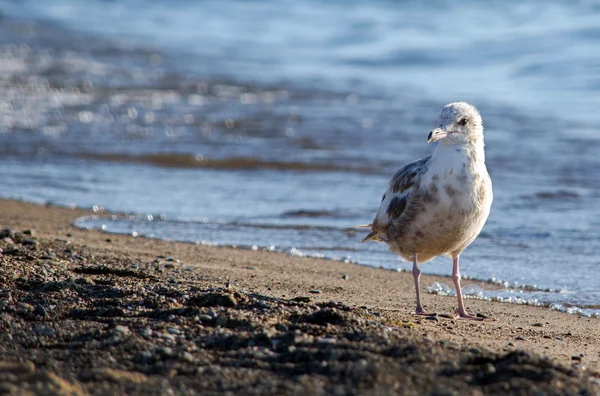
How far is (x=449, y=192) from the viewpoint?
5773 millimetres

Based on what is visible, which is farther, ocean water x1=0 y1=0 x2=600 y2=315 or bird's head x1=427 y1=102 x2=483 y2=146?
ocean water x1=0 y1=0 x2=600 y2=315

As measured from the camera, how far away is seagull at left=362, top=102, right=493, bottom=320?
5.77 m

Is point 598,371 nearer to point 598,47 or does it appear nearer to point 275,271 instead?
point 275,271

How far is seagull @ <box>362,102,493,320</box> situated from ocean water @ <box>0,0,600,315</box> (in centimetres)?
90

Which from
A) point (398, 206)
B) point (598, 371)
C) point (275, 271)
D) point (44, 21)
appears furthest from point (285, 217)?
point (44, 21)

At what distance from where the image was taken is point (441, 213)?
5.82 m

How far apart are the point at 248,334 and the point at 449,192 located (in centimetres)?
177

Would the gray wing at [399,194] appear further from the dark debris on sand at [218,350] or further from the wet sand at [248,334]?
the dark debris on sand at [218,350]

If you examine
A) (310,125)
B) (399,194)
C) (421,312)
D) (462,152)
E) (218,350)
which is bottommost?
(218,350)

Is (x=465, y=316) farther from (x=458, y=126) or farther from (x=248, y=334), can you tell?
(x=248, y=334)

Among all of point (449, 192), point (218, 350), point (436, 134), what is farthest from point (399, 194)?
point (218, 350)

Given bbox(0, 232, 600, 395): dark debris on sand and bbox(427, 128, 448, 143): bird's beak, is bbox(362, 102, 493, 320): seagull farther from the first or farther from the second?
bbox(0, 232, 600, 395): dark debris on sand

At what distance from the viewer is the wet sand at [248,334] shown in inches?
156

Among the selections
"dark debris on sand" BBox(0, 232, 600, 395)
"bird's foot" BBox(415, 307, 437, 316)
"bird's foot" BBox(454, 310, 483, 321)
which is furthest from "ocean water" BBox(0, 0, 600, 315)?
"dark debris on sand" BBox(0, 232, 600, 395)
